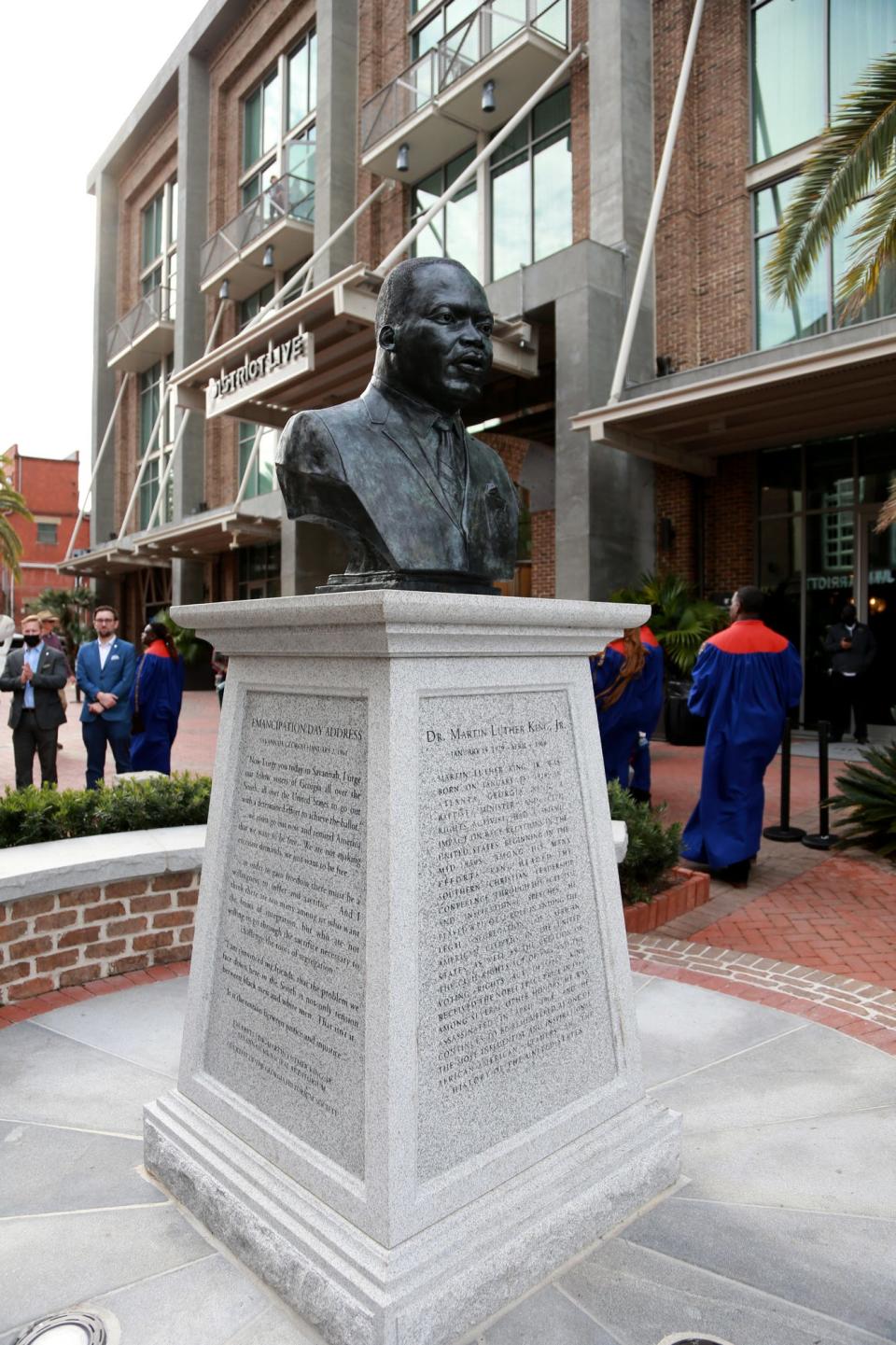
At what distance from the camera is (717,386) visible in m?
11.4

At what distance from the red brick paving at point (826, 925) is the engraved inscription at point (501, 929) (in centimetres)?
257

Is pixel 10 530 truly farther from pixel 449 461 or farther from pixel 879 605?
pixel 449 461

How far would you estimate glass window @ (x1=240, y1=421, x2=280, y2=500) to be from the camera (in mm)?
24344

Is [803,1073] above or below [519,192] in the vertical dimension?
below

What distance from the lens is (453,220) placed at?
728 inches

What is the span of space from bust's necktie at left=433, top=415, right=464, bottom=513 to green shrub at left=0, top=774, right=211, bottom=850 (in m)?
3.10

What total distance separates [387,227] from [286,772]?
2053 cm

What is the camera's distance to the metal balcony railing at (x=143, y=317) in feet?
98.0

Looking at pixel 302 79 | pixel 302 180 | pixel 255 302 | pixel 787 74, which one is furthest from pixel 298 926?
pixel 302 79

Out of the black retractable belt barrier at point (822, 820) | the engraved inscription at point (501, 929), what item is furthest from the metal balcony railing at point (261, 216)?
the engraved inscription at point (501, 929)

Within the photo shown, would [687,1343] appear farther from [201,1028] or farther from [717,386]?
[717,386]

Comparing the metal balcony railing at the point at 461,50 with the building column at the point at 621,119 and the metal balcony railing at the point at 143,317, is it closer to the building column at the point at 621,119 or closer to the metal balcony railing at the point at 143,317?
the building column at the point at 621,119

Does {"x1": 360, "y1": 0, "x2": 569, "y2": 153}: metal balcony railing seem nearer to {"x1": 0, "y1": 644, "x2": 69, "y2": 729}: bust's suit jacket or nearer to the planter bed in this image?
{"x1": 0, "y1": 644, "x2": 69, "y2": 729}: bust's suit jacket

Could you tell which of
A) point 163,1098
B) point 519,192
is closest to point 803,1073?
point 163,1098
